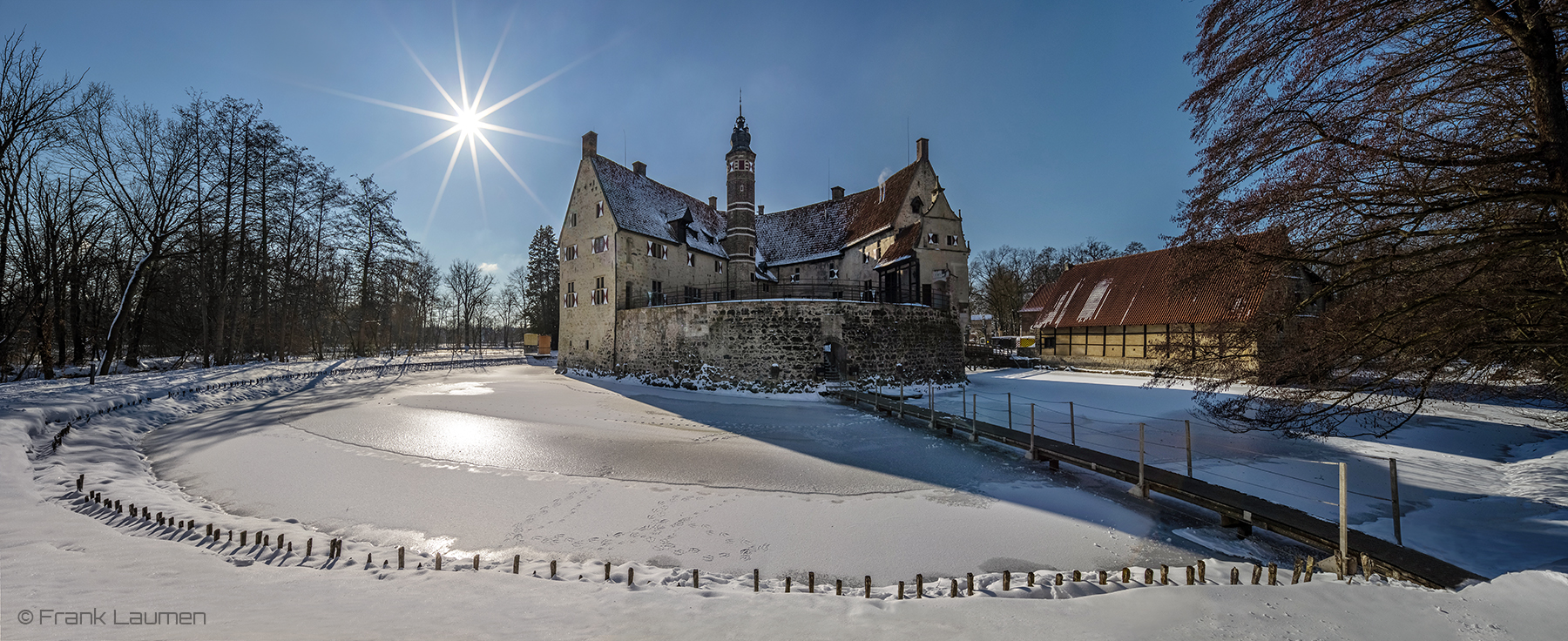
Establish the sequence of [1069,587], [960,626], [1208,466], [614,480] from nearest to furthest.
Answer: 1. [960,626]
2. [1069,587]
3. [614,480]
4. [1208,466]

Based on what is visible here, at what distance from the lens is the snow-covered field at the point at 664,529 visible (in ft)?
11.1

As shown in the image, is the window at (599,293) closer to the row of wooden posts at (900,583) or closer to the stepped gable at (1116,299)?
the row of wooden posts at (900,583)

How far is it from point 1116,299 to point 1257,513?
27.2 metres

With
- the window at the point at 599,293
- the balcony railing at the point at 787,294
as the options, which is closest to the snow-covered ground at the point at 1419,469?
the balcony railing at the point at 787,294

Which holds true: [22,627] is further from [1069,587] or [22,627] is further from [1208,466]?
[1208,466]

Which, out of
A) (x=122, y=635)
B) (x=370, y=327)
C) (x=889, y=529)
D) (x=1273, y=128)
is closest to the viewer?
(x=122, y=635)

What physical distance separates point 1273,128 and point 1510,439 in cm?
1519

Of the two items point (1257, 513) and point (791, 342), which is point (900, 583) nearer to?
point (1257, 513)

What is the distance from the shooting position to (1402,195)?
4.68 metres

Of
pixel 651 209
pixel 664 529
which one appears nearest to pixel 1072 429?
pixel 664 529

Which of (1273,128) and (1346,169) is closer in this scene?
(1346,169)

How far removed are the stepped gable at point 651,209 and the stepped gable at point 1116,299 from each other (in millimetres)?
22158

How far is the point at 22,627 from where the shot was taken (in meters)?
2.83

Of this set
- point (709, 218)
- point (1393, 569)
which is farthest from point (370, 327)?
point (1393, 569)
